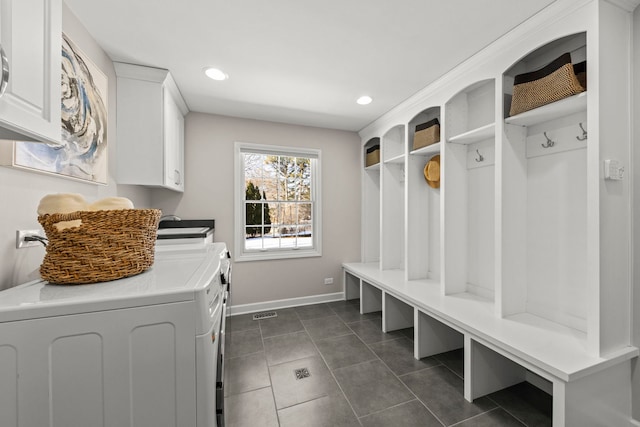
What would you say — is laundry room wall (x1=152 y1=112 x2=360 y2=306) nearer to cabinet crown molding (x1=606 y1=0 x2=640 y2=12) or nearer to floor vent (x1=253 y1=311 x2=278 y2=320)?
floor vent (x1=253 y1=311 x2=278 y2=320)

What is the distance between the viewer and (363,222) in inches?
150

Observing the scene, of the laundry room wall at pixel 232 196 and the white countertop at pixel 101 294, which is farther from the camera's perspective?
the laundry room wall at pixel 232 196

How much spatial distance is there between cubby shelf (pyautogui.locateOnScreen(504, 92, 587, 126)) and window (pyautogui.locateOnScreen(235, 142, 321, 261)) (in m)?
2.32

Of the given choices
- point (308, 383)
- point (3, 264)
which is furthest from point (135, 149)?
point (308, 383)

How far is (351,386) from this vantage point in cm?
191

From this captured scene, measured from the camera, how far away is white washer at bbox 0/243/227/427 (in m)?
0.77

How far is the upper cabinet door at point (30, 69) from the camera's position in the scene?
71 centimetres

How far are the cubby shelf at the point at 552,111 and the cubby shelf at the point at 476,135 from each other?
13 centimetres

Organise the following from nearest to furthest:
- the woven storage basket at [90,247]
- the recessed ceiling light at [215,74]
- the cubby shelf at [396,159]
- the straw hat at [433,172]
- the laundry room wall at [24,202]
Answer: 1. the woven storage basket at [90,247]
2. the laundry room wall at [24,202]
3. the recessed ceiling light at [215,74]
4. the straw hat at [433,172]
5. the cubby shelf at [396,159]

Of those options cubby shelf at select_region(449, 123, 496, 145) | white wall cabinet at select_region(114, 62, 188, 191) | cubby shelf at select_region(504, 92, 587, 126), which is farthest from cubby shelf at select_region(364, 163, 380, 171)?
white wall cabinet at select_region(114, 62, 188, 191)

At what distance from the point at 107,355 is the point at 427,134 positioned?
8.99ft

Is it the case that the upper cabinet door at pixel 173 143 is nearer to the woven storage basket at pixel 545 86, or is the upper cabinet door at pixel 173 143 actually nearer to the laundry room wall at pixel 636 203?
the woven storage basket at pixel 545 86

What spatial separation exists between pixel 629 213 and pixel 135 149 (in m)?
3.39

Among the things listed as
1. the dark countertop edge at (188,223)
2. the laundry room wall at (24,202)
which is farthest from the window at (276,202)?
the laundry room wall at (24,202)
